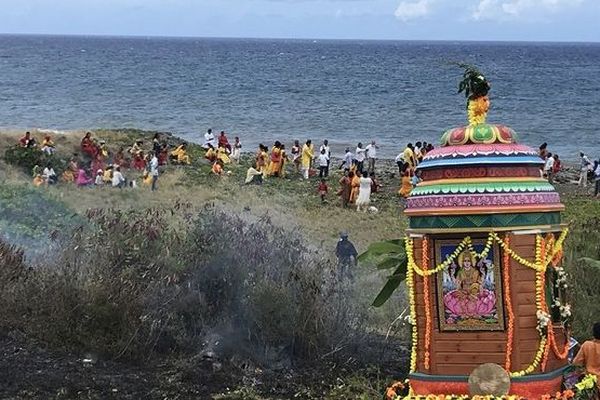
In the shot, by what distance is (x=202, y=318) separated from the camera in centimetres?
1204

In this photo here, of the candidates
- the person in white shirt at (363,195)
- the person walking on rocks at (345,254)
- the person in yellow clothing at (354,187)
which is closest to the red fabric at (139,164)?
the person in yellow clothing at (354,187)

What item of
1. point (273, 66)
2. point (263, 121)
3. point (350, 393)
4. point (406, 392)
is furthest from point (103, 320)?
point (273, 66)

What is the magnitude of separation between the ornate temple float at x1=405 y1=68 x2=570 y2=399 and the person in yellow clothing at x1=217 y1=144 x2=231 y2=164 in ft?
73.2

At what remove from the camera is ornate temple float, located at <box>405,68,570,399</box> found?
8.65 metres

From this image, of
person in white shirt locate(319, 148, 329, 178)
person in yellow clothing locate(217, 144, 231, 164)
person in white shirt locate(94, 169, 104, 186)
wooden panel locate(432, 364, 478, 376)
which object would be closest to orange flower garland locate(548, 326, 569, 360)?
wooden panel locate(432, 364, 478, 376)

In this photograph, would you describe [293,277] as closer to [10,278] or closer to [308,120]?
[10,278]

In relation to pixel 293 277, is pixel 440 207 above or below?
above

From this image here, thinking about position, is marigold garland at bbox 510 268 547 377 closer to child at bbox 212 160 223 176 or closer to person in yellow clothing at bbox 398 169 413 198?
person in yellow clothing at bbox 398 169 413 198

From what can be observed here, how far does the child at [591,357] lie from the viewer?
29.8 feet

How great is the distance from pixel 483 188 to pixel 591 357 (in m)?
2.02

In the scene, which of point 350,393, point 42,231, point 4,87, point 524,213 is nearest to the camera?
point 524,213

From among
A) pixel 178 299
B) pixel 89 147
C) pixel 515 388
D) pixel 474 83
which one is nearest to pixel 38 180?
pixel 89 147

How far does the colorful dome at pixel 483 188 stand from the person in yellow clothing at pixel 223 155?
2220 cm

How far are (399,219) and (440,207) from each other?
14481 mm
